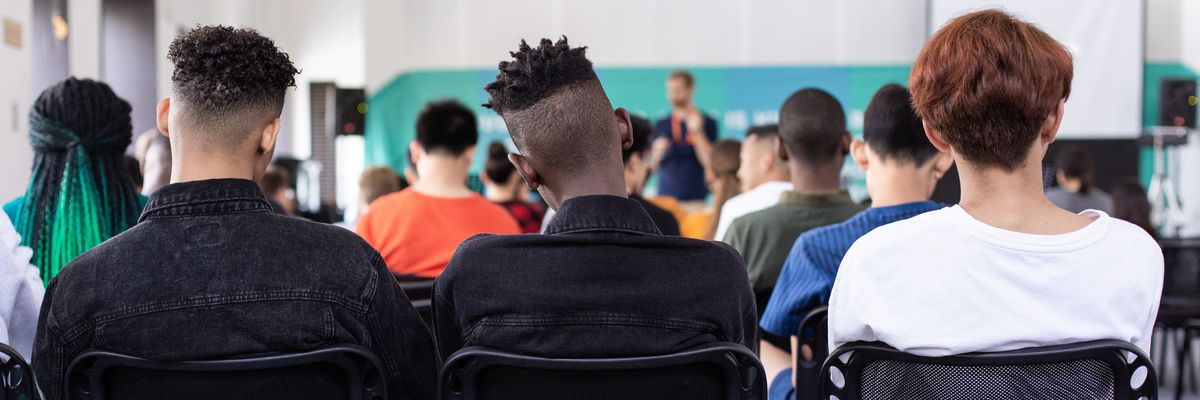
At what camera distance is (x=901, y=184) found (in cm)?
211

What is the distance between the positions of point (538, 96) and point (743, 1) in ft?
30.9

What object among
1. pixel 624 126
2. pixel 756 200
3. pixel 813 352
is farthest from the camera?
pixel 756 200

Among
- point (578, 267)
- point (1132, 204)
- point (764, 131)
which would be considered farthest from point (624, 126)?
point (1132, 204)

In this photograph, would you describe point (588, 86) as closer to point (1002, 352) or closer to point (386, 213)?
point (1002, 352)

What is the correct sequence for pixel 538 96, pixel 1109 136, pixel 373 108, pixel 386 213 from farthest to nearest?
pixel 373 108, pixel 1109 136, pixel 386 213, pixel 538 96

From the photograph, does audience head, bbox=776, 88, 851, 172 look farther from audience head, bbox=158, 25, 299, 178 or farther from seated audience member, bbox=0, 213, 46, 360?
seated audience member, bbox=0, 213, 46, 360

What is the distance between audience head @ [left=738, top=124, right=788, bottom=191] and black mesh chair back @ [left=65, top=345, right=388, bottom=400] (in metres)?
2.22

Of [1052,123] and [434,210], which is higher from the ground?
[1052,123]

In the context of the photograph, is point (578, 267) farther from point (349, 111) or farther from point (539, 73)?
point (349, 111)

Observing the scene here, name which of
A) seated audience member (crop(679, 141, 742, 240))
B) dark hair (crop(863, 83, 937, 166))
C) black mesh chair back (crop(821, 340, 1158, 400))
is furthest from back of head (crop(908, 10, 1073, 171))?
seated audience member (crop(679, 141, 742, 240))

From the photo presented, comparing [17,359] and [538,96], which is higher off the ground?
[538,96]

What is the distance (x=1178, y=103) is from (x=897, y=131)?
8.16 metres

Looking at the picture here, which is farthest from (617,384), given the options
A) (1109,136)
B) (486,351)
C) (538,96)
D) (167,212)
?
(1109,136)

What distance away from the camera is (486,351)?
1310 millimetres
